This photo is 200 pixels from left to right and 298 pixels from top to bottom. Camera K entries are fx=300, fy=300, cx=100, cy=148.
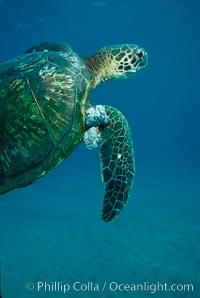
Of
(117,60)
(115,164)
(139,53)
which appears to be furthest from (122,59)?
(115,164)

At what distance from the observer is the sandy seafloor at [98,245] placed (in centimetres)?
729

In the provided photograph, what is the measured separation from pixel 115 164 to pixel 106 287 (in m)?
4.00

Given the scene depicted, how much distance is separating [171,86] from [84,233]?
89453 mm

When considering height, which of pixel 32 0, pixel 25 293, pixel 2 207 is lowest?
pixel 25 293

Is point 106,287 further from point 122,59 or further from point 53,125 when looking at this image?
point 122,59

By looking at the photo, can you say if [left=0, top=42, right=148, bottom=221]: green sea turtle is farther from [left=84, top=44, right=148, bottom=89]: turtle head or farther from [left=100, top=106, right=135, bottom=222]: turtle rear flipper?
[left=84, top=44, right=148, bottom=89]: turtle head

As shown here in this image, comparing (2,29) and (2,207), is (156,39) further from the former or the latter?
(2,207)

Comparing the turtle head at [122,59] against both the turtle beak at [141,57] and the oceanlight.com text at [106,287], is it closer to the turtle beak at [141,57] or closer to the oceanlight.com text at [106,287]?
the turtle beak at [141,57]

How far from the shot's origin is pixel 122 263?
7883mm

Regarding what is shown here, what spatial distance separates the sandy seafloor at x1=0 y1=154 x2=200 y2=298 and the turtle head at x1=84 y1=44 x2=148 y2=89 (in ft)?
15.8

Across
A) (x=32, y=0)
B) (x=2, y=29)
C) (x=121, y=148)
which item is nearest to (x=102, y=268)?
(x=121, y=148)

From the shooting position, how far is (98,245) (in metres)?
9.25

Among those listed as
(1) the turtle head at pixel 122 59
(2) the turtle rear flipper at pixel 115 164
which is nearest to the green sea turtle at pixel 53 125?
(2) the turtle rear flipper at pixel 115 164

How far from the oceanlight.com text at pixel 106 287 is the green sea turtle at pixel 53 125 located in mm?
3789
